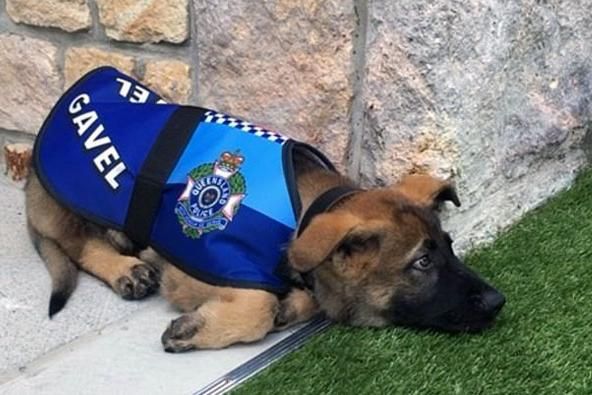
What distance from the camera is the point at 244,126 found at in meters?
3.86

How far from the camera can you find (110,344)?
3543mm

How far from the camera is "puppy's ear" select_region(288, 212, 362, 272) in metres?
3.35

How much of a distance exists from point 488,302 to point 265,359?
0.69m

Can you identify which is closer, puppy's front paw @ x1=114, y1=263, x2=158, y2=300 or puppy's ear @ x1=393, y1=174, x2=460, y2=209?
puppy's ear @ x1=393, y1=174, x2=460, y2=209

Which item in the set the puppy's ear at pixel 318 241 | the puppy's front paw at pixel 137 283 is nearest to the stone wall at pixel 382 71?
the puppy's ear at pixel 318 241

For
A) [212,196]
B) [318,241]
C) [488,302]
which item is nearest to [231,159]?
[212,196]

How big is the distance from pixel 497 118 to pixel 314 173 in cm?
71

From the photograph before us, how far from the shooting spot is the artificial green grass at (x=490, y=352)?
3260mm

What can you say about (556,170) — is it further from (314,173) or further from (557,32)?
(314,173)

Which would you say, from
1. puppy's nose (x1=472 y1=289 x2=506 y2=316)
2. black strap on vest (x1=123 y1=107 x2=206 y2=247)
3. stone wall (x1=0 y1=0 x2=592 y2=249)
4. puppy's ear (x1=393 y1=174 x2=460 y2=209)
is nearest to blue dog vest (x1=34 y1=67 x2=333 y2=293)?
black strap on vest (x1=123 y1=107 x2=206 y2=247)

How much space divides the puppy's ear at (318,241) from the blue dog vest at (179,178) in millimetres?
189

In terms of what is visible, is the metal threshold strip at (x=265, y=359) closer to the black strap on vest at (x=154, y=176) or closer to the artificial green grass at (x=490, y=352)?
the artificial green grass at (x=490, y=352)

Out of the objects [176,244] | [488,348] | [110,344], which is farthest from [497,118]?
[110,344]

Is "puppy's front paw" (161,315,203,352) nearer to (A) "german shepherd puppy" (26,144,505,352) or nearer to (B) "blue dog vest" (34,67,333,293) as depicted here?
(A) "german shepherd puppy" (26,144,505,352)
